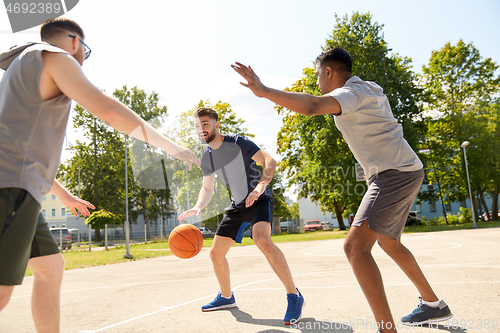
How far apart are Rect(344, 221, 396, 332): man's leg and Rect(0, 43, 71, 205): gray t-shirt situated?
205 centimetres

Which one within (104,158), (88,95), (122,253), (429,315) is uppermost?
(104,158)

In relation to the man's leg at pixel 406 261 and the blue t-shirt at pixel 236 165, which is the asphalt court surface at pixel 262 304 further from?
the blue t-shirt at pixel 236 165

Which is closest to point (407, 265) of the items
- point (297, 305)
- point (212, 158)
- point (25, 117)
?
point (297, 305)

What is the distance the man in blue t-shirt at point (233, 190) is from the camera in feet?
14.0

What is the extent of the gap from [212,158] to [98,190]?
41.5m

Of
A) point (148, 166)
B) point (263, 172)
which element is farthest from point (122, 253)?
point (148, 166)

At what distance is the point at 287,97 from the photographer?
2375 mm

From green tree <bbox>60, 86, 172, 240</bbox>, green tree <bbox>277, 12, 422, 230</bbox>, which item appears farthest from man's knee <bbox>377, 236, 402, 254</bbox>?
green tree <bbox>60, 86, 172, 240</bbox>

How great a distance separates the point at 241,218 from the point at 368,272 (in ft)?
6.90

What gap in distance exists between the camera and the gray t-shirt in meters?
1.80

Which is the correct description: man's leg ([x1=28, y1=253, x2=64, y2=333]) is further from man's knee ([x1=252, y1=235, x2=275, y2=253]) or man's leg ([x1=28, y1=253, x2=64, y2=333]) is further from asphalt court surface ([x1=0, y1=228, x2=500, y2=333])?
man's knee ([x1=252, y1=235, x2=275, y2=253])

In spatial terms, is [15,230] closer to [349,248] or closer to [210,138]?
[349,248]

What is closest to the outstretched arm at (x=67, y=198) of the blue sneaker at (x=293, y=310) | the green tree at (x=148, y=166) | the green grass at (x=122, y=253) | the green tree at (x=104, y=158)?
the blue sneaker at (x=293, y=310)

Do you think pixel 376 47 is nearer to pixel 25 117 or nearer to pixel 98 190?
pixel 25 117
